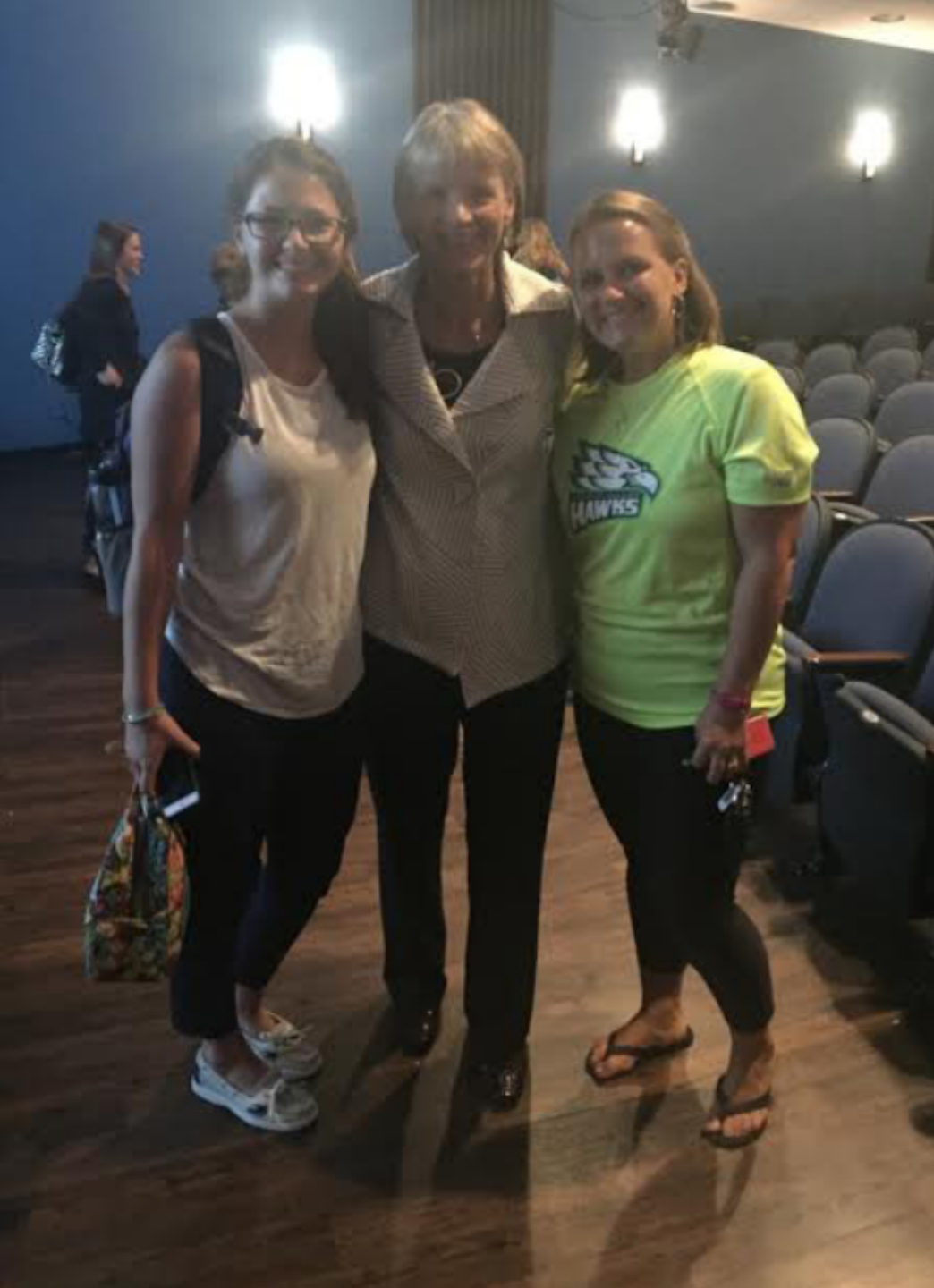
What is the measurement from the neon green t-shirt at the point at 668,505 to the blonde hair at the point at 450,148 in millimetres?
355

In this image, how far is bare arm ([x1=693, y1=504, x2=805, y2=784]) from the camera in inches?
60.8

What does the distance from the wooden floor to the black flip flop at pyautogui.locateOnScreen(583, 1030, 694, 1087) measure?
2 centimetres

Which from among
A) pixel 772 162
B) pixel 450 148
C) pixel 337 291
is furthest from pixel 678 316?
pixel 772 162

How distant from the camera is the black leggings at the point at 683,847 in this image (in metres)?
1.72

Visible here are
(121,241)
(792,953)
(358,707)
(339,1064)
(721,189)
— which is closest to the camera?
(358,707)

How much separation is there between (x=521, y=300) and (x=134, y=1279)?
5.34ft

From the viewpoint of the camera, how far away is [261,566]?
1609 millimetres

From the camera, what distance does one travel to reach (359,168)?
821 cm

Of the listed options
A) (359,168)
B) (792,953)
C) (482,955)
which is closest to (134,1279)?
(482,955)

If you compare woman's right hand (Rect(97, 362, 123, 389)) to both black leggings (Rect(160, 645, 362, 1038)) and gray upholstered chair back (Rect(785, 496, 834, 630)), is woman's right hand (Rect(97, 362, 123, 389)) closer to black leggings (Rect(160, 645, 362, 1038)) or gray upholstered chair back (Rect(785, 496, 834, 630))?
gray upholstered chair back (Rect(785, 496, 834, 630))

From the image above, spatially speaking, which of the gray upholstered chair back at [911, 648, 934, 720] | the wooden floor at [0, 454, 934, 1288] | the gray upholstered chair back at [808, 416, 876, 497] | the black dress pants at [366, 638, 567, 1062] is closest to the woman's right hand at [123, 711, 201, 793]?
the black dress pants at [366, 638, 567, 1062]

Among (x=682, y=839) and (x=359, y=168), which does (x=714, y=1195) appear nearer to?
(x=682, y=839)

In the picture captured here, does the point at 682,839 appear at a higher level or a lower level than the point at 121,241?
lower

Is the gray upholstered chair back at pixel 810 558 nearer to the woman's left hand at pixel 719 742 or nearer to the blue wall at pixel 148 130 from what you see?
the woman's left hand at pixel 719 742
